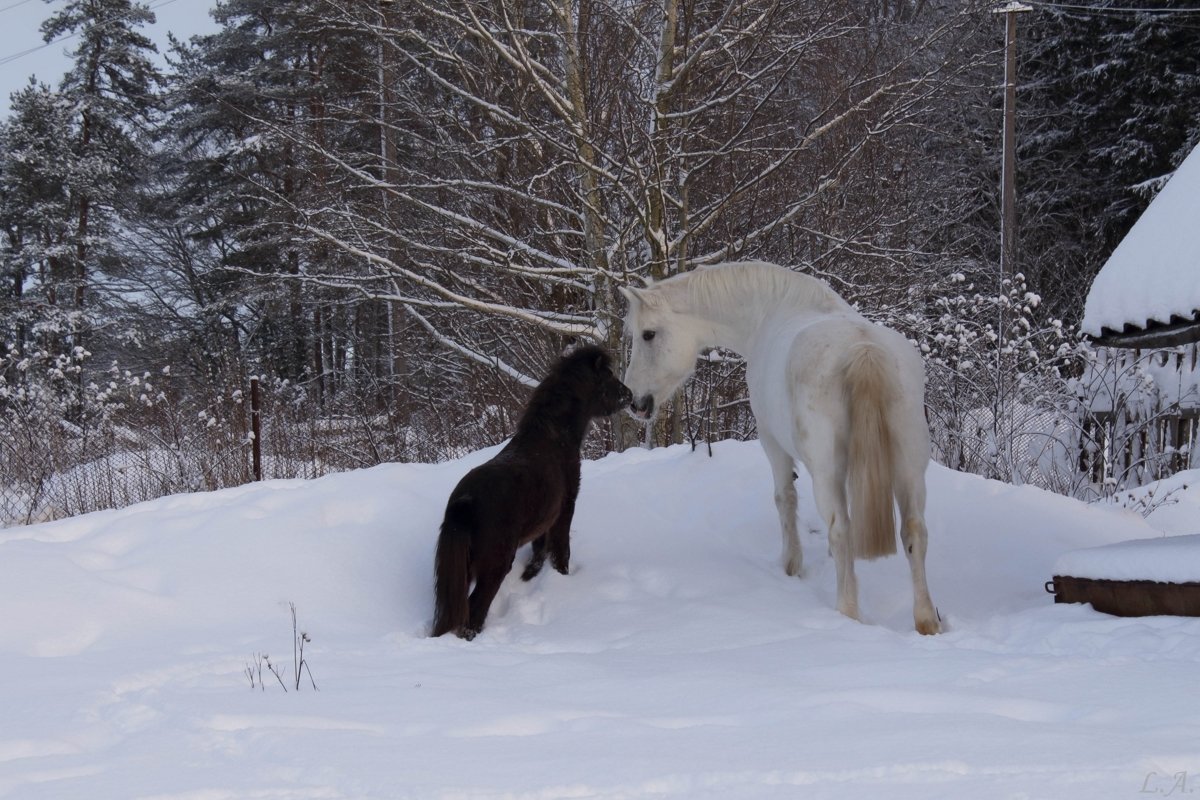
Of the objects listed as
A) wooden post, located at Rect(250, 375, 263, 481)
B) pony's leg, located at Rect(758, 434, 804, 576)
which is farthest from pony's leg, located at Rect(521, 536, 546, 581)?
wooden post, located at Rect(250, 375, 263, 481)

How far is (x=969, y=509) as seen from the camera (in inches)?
253

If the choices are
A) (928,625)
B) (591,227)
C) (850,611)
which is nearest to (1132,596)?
(928,625)

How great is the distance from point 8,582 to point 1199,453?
9648 millimetres

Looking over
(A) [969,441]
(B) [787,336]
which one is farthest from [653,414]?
(A) [969,441]

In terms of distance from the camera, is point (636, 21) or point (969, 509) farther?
point (636, 21)

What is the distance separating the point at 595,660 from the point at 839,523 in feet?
5.15

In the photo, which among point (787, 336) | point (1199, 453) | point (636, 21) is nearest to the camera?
point (787, 336)

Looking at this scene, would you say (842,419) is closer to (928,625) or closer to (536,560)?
(928,625)

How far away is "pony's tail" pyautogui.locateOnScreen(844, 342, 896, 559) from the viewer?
464 cm

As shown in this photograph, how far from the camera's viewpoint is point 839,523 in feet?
16.2

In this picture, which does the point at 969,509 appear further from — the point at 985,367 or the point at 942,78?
the point at 942,78

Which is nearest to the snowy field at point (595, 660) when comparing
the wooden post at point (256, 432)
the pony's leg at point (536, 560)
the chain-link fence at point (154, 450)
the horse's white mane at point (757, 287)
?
the pony's leg at point (536, 560)

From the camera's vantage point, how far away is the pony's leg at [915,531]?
4.75 m

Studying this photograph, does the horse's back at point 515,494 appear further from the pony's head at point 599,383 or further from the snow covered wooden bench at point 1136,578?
the snow covered wooden bench at point 1136,578
